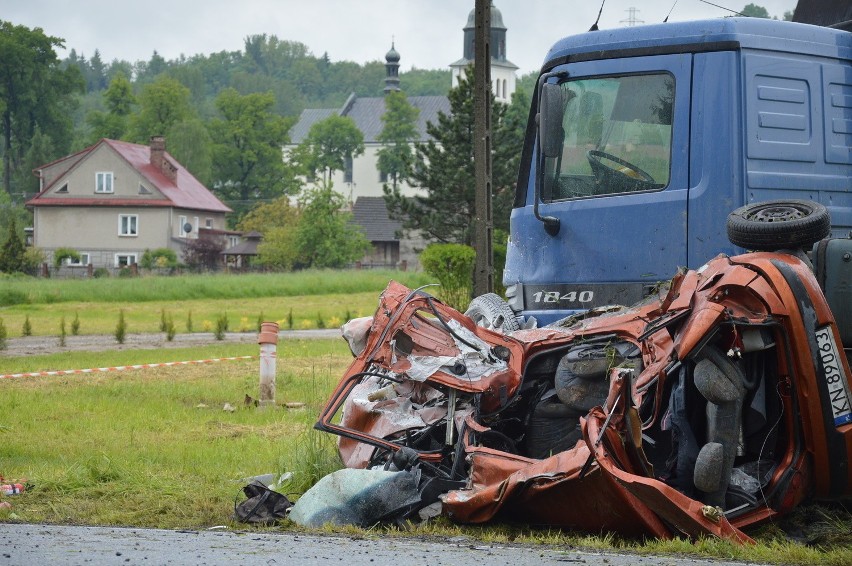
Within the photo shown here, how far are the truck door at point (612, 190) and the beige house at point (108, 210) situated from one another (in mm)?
76658

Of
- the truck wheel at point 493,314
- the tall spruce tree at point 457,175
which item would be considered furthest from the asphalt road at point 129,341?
the truck wheel at point 493,314

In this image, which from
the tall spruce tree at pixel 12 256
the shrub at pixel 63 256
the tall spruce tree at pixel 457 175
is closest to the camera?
the tall spruce tree at pixel 457 175

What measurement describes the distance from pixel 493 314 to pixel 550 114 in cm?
164

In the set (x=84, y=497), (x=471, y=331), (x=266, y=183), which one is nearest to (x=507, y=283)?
(x=471, y=331)

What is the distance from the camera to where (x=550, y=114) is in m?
8.22

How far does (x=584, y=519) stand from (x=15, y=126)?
4462 inches

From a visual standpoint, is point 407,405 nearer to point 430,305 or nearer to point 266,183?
point 430,305

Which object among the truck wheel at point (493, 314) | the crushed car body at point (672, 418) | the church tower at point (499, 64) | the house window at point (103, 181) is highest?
the church tower at point (499, 64)

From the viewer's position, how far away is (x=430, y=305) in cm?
823

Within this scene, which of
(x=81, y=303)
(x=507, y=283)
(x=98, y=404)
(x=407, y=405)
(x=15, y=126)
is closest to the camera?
(x=407, y=405)

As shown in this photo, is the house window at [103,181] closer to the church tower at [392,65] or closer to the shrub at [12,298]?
the shrub at [12,298]

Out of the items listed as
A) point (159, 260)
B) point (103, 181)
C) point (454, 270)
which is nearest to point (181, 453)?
point (454, 270)

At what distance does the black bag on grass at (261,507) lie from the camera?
7.34 meters

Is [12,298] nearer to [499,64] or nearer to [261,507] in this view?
[261,507]
